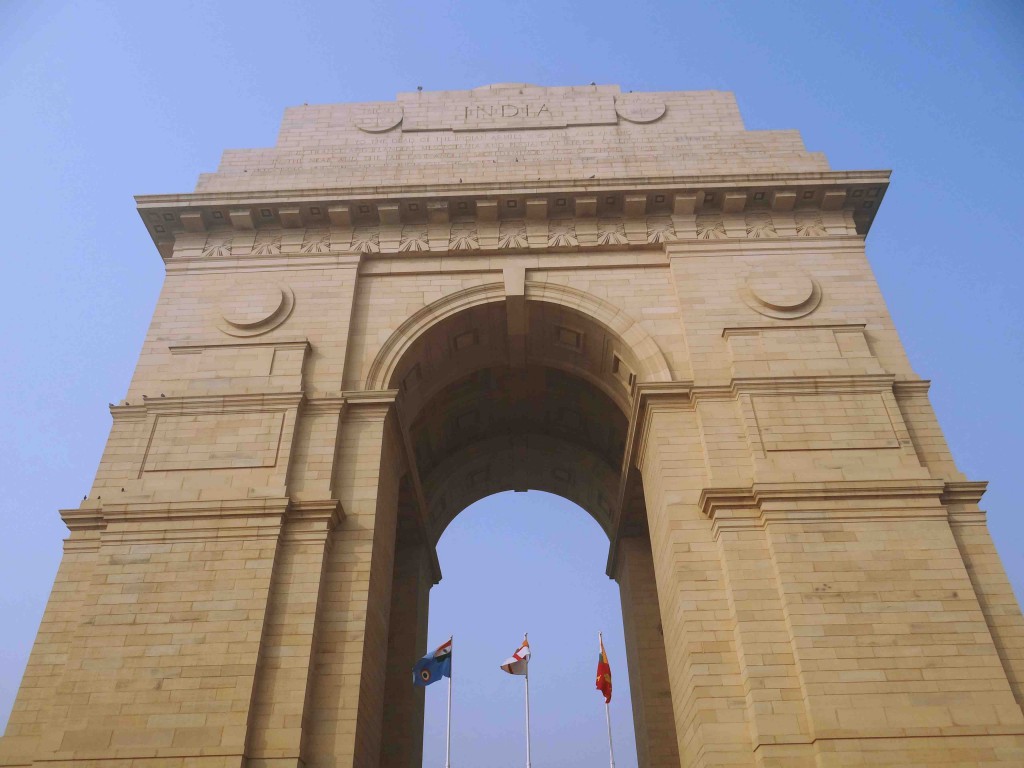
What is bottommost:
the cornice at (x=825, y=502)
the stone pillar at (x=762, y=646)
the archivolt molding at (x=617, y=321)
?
the stone pillar at (x=762, y=646)

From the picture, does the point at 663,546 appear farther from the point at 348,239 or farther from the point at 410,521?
the point at 348,239

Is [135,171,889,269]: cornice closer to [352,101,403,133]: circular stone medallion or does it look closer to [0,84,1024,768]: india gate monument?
[0,84,1024,768]: india gate monument

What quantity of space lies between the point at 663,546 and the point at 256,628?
825cm

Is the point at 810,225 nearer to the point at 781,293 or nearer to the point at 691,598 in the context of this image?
the point at 781,293

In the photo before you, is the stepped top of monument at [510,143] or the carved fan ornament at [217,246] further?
the stepped top of monument at [510,143]

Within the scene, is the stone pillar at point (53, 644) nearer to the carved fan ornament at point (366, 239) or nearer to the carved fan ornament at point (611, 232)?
the carved fan ornament at point (366, 239)

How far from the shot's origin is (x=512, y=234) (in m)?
20.7

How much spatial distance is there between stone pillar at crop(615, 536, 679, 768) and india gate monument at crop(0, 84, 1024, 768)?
11 cm

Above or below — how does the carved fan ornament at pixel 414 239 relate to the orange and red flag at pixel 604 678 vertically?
above

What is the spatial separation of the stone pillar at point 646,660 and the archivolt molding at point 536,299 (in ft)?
24.3

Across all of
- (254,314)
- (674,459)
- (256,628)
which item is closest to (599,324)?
(674,459)

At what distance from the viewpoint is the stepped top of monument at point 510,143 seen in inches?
865

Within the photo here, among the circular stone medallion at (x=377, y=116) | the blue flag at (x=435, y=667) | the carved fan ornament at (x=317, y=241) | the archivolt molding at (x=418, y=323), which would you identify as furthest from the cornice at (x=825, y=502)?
the circular stone medallion at (x=377, y=116)

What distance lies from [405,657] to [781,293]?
14.4 m
